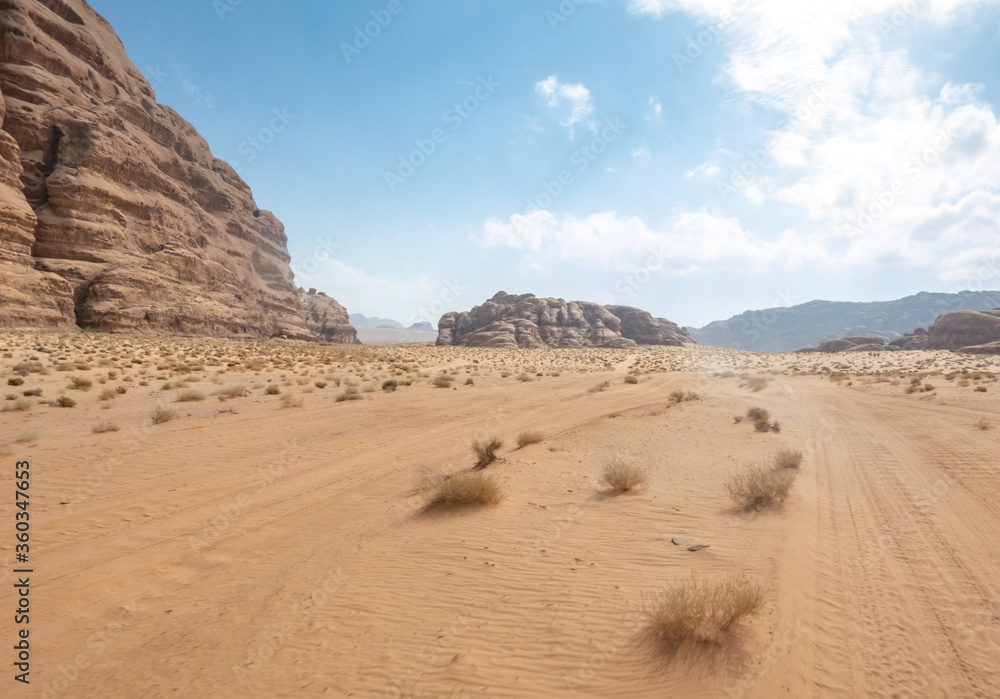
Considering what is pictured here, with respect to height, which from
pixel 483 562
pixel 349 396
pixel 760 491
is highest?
pixel 349 396

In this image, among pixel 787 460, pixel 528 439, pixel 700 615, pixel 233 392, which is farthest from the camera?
pixel 233 392

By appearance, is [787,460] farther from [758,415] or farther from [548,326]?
[548,326]

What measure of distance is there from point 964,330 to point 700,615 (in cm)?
9147

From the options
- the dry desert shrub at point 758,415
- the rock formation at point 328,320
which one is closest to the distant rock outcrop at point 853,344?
the dry desert shrub at point 758,415

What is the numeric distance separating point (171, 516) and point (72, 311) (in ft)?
154

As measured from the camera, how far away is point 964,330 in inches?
2448

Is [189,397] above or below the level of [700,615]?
above

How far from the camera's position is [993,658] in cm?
282

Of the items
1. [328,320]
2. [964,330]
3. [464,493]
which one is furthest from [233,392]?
[964,330]

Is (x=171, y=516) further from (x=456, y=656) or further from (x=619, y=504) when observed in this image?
(x=619, y=504)

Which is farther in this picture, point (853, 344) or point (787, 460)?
point (853, 344)

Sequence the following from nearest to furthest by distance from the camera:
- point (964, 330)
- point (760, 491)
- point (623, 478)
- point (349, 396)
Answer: point (760, 491) → point (623, 478) → point (349, 396) → point (964, 330)

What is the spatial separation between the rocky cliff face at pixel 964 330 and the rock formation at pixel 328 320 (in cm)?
10597

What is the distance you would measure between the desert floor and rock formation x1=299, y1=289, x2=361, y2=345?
82.5 meters
